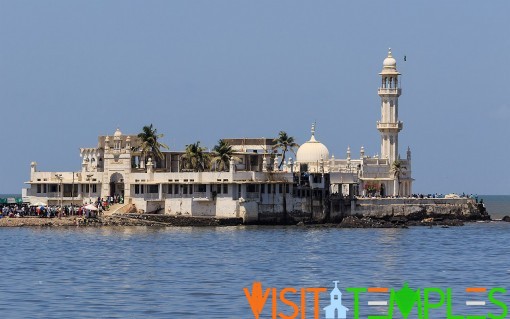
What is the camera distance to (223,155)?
4594 inches

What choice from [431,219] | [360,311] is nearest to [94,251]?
[360,311]

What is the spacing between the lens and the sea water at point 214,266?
5653 cm

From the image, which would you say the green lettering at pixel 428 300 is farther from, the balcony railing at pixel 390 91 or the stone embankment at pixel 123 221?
the balcony railing at pixel 390 91

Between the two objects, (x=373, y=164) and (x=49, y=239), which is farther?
(x=373, y=164)

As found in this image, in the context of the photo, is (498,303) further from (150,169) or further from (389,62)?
(389,62)

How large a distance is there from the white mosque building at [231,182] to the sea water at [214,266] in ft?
10.4

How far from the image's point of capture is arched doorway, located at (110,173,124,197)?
387ft

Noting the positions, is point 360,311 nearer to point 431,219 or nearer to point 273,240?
point 273,240

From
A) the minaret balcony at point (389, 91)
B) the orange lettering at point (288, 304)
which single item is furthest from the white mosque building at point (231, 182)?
the orange lettering at point (288, 304)

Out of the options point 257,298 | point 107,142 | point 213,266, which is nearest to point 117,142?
point 107,142

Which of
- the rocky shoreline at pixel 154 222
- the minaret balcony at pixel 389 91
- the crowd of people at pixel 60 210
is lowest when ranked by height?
the rocky shoreline at pixel 154 222

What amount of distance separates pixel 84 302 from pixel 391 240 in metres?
46.9

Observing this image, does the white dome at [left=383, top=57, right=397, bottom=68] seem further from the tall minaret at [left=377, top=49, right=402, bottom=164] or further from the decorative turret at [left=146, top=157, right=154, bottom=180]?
the decorative turret at [left=146, top=157, right=154, bottom=180]

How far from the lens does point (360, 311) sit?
177ft
